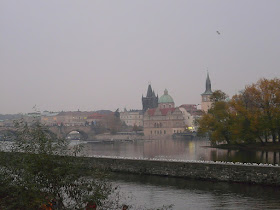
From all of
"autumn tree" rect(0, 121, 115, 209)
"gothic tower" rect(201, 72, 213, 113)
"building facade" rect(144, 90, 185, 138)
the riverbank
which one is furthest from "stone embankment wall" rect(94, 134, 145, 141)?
"autumn tree" rect(0, 121, 115, 209)

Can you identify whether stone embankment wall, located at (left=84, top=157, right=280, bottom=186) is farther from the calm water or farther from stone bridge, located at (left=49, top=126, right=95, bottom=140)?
stone bridge, located at (left=49, top=126, right=95, bottom=140)

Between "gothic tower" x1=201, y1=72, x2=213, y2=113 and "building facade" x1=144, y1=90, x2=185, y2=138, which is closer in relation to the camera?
"building facade" x1=144, y1=90, x2=185, y2=138

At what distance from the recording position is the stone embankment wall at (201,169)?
30.2 meters

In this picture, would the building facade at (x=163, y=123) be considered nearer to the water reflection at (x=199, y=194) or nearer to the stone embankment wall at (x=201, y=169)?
the stone embankment wall at (x=201, y=169)

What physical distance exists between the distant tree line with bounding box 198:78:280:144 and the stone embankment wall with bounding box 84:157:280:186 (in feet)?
80.4

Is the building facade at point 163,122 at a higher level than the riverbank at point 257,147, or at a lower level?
higher

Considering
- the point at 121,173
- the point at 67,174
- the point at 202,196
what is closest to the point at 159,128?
the point at 121,173

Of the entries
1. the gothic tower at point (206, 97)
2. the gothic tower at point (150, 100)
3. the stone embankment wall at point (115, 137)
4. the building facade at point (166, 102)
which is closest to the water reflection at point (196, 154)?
the stone embankment wall at point (115, 137)

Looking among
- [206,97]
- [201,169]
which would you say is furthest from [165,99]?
[201,169]

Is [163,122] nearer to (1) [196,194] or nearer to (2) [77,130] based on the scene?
(2) [77,130]

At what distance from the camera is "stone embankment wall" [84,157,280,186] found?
30156 millimetres

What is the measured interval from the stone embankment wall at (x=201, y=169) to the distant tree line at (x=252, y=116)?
24.5 m

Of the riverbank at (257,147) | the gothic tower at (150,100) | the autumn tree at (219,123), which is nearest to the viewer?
Answer: the riverbank at (257,147)

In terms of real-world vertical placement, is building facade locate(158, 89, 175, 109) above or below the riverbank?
above
